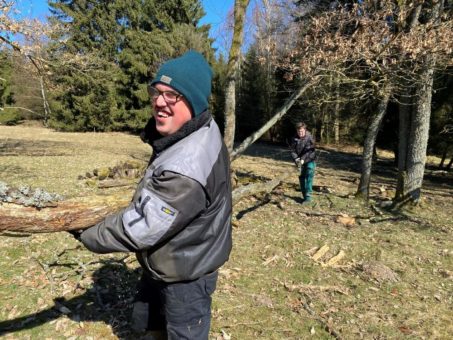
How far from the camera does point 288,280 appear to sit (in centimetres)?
523

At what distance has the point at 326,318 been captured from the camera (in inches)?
169

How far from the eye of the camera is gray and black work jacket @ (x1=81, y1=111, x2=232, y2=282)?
5.69 ft

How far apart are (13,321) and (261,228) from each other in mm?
4673

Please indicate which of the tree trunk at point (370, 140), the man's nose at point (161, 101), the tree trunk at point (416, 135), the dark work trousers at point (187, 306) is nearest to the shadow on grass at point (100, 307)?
the dark work trousers at point (187, 306)

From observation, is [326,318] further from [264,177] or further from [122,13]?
[122,13]

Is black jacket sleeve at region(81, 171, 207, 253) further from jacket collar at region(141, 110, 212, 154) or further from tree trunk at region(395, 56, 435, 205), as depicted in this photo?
tree trunk at region(395, 56, 435, 205)

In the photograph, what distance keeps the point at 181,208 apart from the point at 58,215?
40.3 inches

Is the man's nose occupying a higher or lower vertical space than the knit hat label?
lower

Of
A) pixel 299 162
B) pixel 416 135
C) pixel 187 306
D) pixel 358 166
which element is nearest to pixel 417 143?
pixel 416 135

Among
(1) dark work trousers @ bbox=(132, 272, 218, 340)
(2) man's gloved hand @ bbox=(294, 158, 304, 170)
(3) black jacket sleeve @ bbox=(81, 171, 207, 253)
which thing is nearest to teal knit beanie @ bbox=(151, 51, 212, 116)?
(3) black jacket sleeve @ bbox=(81, 171, 207, 253)

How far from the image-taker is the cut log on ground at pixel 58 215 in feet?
7.15

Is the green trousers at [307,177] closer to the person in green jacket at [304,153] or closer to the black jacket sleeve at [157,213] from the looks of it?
the person in green jacket at [304,153]

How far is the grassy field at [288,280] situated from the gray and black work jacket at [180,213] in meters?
0.98

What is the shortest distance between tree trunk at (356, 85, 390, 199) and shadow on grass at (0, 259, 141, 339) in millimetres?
6405
